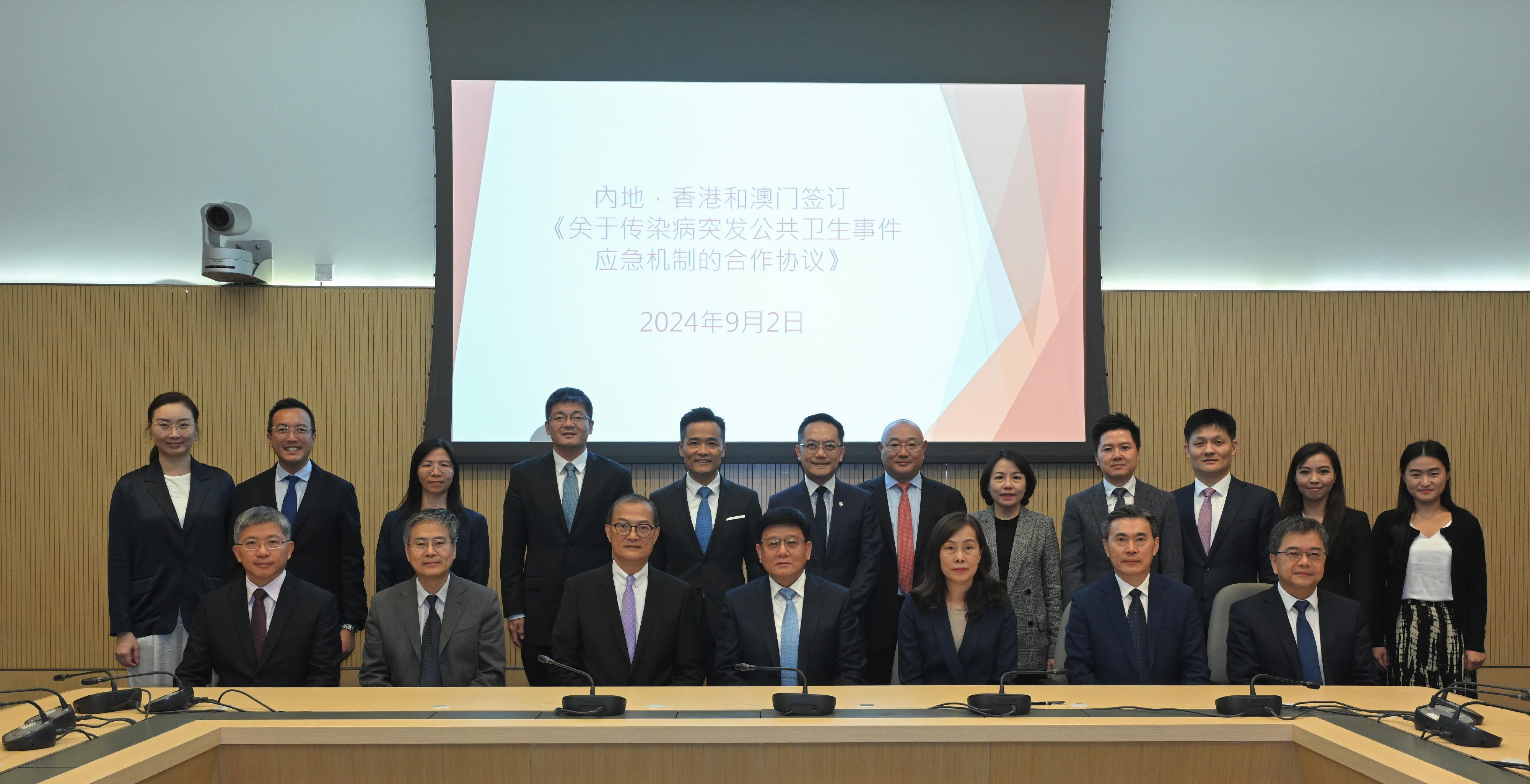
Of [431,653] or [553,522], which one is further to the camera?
[553,522]

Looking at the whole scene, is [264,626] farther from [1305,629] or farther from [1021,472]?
[1305,629]

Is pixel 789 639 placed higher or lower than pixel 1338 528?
lower

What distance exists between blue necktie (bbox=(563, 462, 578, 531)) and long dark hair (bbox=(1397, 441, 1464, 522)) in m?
2.79

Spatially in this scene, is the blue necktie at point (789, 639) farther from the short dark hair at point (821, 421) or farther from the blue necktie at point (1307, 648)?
the blue necktie at point (1307, 648)

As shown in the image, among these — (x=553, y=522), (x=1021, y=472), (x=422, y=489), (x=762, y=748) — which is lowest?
(x=762, y=748)

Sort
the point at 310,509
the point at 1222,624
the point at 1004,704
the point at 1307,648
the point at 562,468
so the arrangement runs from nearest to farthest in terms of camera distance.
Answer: the point at 1004,704, the point at 1307,648, the point at 1222,624, the point at 310,509, the point at 562,468

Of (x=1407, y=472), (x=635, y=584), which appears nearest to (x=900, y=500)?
(x=635, y=584)

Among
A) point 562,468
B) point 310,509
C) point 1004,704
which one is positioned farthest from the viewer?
point 562,468

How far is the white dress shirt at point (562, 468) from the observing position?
3418 mm

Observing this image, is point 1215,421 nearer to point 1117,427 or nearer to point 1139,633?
point 1117,427

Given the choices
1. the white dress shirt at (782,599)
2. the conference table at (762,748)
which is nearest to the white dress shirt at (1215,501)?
the conference table at (762,748)

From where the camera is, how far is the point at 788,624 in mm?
2844

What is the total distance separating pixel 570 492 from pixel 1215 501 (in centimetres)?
217

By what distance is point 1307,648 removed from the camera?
275 centimetres
